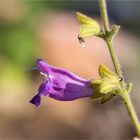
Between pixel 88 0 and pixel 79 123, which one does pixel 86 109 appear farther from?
pixel 88 0

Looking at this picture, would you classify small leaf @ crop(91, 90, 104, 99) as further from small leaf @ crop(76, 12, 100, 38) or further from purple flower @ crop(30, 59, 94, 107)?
small leaf @ crop(76, 12, 100, 38)

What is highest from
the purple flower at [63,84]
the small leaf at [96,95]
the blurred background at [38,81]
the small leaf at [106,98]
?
the blurred background at [38,81]

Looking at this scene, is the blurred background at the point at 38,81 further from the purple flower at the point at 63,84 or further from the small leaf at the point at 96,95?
the small leaf at the point at 96,95

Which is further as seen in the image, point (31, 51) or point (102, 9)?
point (31, 51)

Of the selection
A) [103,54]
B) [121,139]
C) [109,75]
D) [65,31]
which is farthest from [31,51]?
[109,75]

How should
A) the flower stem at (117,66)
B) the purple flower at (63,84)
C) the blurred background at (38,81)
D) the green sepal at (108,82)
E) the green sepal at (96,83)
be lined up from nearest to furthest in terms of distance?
the flower stem at (117,66) < the green sepal at (108,82) < the green sepal at (96,83) < the purple flower at (63,84) < the blurred background at (38,81)

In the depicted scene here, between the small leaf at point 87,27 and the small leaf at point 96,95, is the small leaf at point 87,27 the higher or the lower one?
the higher one

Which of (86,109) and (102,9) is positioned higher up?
(86,109)

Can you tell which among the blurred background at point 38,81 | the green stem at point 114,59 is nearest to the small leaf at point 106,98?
the green stem at point 114,59
